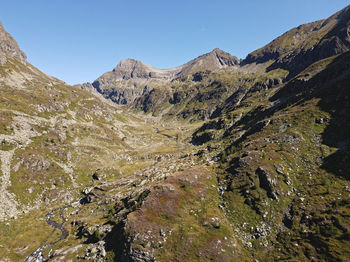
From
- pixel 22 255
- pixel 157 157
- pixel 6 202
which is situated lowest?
pixel 22 255

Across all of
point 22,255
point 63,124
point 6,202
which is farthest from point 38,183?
point 63,124

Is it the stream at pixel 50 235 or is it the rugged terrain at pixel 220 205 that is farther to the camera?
the stream at pixel 50 235

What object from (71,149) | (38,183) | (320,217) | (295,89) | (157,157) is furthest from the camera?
(157,157)

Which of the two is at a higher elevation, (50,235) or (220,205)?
(220,205)

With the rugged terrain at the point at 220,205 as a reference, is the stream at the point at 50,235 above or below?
below

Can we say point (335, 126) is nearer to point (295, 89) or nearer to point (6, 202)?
point (295, 89)

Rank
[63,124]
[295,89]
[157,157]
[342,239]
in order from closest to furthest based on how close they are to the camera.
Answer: [342,239] → [295,89] → [157,157] → [63,124]

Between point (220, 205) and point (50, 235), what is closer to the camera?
point (220, 205)

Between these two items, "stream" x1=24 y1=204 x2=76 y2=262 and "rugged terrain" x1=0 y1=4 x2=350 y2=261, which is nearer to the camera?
"rugged terrain" x1=0 y1=4 x2=350 y2=261

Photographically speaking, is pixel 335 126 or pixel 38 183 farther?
pixel 38 183

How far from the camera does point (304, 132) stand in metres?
59.1

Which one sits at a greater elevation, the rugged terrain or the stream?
the rugged terrain

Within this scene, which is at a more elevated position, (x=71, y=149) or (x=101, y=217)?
(x=71, y=149)

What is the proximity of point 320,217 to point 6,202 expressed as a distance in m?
113
